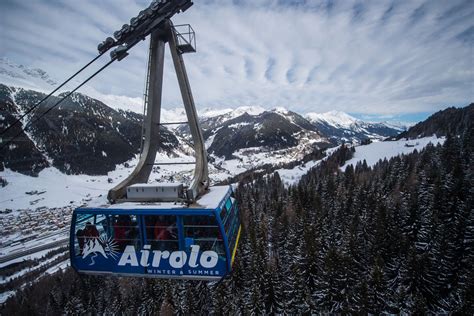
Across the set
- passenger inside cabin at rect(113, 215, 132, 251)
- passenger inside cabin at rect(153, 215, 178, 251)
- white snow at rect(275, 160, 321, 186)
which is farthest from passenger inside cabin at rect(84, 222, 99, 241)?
white snow at rect(275, 160, 321, 186)

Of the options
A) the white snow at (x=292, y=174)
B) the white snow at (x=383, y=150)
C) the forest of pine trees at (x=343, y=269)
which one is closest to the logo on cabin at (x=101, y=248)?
the forest of pine trees at (x=343, y=269)

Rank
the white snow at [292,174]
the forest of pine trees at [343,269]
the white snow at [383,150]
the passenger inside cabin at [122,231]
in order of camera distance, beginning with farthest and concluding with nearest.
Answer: the white snow at [383,150] → the white snow at [292,174] → the forest of pine trees at [343,269] → the passenger inside cabin at [122,231]

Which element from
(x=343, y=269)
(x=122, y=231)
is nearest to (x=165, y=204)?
(x=122, y=231)

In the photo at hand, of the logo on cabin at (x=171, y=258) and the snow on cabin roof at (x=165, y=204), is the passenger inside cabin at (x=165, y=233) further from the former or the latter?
the snow on cabin roof at (x=165, y=204)

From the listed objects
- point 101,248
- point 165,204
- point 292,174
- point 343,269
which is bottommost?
point 343,269

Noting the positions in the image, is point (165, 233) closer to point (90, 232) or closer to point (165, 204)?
point (165, 204)

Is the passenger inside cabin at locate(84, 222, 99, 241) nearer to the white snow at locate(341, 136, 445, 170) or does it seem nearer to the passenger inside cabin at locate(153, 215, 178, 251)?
the passenger inside cabin at locate(153, 215, 178, 251)
